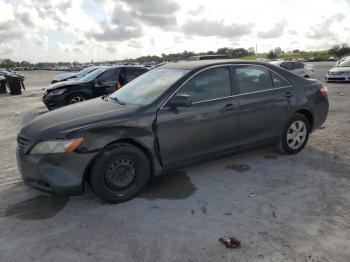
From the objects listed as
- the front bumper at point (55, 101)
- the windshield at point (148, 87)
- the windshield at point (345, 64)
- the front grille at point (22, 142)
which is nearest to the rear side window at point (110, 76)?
the front bumper at point (55, 101)

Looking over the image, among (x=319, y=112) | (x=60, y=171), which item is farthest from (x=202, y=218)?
(x=319, y=112)

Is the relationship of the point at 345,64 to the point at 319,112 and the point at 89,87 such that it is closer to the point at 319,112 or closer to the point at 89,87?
the point at 89,87

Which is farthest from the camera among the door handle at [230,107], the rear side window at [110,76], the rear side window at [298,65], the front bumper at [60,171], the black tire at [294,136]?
the rear side window at [298,65]

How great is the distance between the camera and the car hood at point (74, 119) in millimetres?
3910

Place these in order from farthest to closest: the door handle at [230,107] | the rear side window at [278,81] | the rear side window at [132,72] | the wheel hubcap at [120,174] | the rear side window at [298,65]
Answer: the rear side window at [298,65], the rear side window at [132,72], the rear side window at [278,81], the door handle at [230,107], the wheel hubcap at [120,174]

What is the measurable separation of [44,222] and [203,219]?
1733 mm

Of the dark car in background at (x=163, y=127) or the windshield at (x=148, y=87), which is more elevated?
the windshield at (x=148, y=87)

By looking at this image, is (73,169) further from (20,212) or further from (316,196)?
(316,196)

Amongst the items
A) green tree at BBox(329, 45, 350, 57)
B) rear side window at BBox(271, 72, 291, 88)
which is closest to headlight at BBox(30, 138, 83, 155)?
rear side window at BBox(271, 72, 291, 88)

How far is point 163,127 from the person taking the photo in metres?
4.26

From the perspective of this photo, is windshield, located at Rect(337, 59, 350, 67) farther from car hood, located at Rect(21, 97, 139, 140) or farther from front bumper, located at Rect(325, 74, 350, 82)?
car hood, located at Rect(21, 97, 139, 140)

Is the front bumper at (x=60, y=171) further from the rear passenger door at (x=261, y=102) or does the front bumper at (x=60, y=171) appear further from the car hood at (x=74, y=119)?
the rear passenger door at (x=261, y=102)

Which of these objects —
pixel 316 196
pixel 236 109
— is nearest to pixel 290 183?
pixel 316 196

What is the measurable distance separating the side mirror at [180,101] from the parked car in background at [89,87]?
689 centimetres
